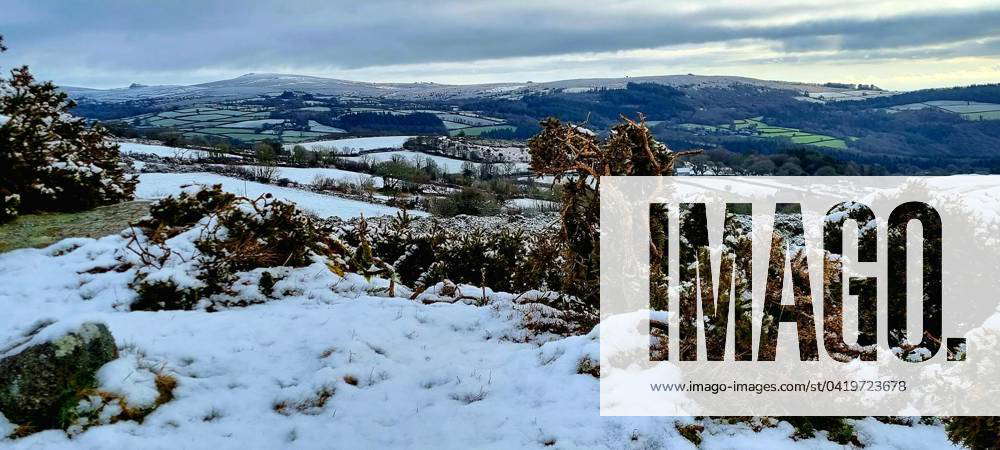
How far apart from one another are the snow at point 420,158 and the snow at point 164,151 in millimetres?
20128

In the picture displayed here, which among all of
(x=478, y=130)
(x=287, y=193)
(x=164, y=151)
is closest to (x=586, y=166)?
(x=287, y=193)

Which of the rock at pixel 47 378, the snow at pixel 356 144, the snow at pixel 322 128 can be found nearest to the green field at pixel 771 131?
the snow at pixel 356 144

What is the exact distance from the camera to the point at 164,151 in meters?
53.4

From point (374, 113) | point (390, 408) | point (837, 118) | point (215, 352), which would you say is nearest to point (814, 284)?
point (390, 408)

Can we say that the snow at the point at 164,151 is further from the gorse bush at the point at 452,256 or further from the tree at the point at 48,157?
the gorse bush at the point at 452,256

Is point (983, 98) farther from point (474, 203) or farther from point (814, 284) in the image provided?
→ point (814, 284)

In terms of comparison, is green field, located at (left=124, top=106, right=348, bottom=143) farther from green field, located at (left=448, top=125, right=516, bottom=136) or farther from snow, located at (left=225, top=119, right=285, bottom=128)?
green field, located at (left=448, top=125, right=516, bottom=136)

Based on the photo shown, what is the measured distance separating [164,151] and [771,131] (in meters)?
122

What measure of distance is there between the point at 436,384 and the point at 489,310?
182 cm

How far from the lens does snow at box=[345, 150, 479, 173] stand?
226ft

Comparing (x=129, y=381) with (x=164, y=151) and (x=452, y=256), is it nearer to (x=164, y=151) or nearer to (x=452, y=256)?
(x=452, y=256)

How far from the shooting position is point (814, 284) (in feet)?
14.5

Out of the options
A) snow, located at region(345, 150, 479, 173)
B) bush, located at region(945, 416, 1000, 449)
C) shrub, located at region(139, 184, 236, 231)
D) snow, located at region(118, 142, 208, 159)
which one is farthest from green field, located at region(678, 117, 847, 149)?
bush, located at region(945, 416, 1000, 449)

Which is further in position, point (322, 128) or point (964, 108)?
point (964, 108)
